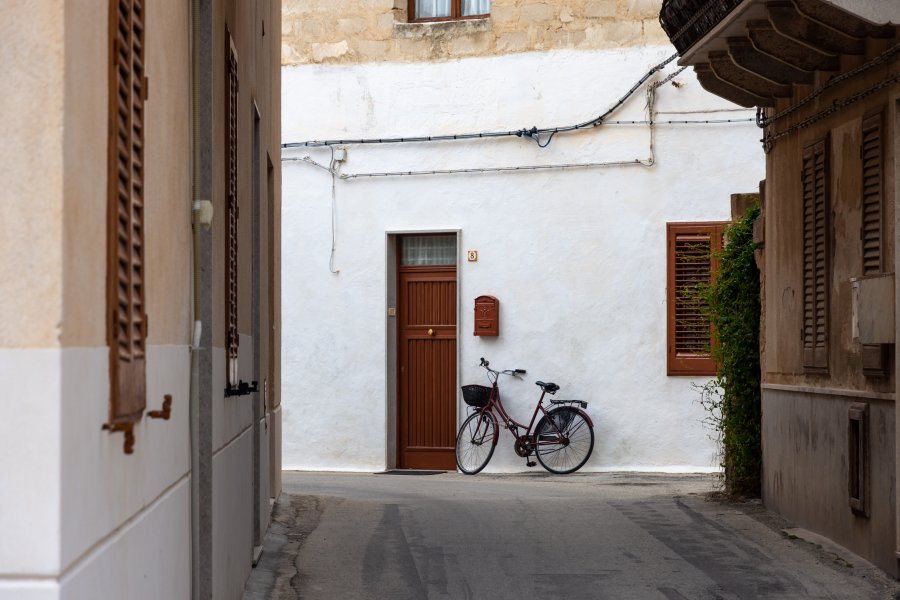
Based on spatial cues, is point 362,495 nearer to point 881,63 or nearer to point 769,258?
point 769,258

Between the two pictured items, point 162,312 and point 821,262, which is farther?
point 821,262

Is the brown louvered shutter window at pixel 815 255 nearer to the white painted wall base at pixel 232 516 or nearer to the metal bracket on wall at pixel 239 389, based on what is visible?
the white painted wall base at pixel 232 516

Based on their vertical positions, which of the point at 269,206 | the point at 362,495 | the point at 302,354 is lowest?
the point at 362,495

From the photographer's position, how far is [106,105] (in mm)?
3326

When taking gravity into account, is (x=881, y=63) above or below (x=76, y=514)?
above

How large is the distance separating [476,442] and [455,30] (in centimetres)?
534

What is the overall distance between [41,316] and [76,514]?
0.44m

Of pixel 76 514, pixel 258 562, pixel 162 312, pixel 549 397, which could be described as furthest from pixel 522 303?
pixel 76 514

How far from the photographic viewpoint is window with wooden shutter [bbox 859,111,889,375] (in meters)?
8.70

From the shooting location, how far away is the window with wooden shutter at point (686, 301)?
55.9ft

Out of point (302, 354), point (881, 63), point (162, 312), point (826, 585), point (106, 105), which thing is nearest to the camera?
point (106, 105)

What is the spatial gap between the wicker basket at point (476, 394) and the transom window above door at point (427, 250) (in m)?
1.78

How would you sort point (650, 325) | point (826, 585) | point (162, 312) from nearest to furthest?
point (162, 312) → point (826, 585) → point (650, 325)

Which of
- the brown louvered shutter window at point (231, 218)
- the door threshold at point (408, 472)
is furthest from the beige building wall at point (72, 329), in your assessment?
the door threshold at point (408, 472)
